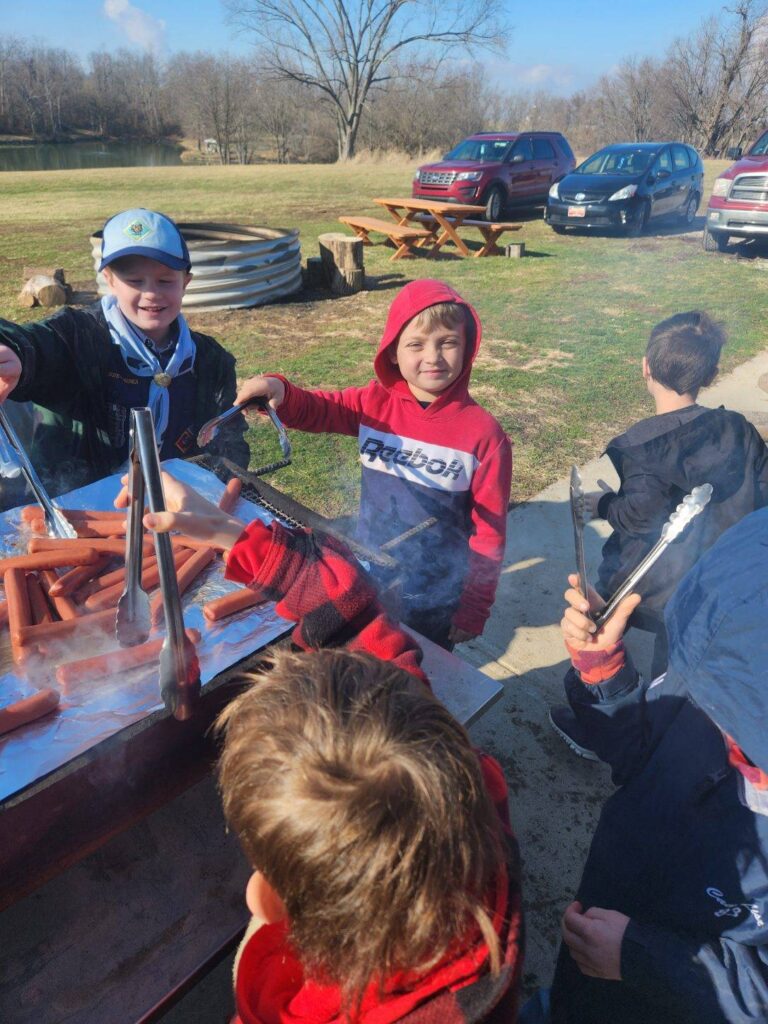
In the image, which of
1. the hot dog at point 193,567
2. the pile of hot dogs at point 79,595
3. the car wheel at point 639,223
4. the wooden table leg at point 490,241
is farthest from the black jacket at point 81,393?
the car wheel at point 639,223

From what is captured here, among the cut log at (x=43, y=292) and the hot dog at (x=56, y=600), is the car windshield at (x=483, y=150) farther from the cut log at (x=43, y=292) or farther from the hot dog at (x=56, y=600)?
the hot dog at (x=56, y=600)

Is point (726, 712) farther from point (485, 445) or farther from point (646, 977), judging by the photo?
point (485, 445)

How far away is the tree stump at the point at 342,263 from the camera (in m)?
9.13

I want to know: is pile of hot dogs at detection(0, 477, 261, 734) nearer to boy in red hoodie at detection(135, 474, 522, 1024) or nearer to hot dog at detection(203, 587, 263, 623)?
hot dog at detection(203, 587, 263, 623)

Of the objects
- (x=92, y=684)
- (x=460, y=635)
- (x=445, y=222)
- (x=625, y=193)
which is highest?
(x=625, y=193)

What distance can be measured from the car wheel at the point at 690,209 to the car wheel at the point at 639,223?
1927mm

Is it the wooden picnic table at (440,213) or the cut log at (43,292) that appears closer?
the cut log at (43,292)

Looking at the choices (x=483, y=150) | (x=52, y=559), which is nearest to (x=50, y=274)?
(x=52, y=559)

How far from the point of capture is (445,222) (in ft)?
37.6

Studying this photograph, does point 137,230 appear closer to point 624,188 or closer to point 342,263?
point 342,263

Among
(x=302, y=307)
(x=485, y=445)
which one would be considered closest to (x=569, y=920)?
(x=485, y=445)

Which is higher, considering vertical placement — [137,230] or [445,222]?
[445,222]

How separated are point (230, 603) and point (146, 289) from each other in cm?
133

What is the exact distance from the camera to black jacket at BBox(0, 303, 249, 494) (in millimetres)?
2266
